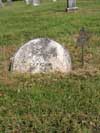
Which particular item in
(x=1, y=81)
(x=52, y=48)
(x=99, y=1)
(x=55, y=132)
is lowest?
(x=55, y=132)

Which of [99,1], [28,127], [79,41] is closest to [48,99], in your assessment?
[28,127]

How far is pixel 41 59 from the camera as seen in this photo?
7844 millimetres

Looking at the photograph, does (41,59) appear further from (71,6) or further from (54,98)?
(71,6)

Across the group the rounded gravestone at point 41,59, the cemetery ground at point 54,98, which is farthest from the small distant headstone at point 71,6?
the rounded gravestone at point 41,59

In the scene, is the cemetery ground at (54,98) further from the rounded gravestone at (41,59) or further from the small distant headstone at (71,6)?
the small distant headstone at (71,6)

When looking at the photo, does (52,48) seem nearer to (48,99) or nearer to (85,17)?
(48,99)

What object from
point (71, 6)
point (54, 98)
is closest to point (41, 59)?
point (54, 98)

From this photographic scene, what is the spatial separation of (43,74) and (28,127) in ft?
7.50

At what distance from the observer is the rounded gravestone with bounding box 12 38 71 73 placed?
307 inches

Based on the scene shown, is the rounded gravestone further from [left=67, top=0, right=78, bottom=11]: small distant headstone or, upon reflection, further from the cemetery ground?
[left=67, top=0, right=78, bottom=11]: small distant headstone

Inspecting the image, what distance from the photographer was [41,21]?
50.3 ft

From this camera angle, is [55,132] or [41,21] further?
[41,21]

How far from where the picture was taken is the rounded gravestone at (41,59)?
7801 millimetres

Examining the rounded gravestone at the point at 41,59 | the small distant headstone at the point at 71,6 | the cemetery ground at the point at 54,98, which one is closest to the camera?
the cemetery ground at the point at 54,98
